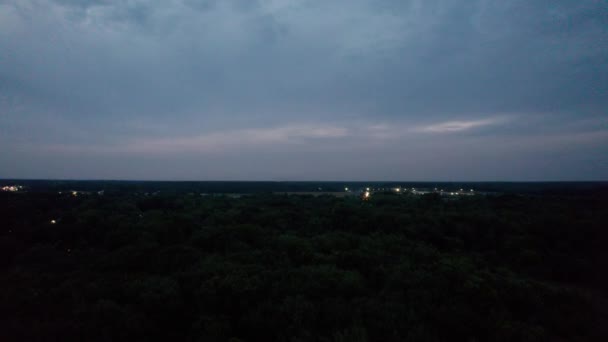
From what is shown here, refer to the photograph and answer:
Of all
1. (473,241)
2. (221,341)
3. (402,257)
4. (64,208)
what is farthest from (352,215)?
(64,208)

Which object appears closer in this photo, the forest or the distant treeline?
the forest

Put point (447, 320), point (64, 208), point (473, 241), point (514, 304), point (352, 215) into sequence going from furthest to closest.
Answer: point (64, 208)
point (352, 215)
point (473, 241)
point (514, 304)
point (447, 320)

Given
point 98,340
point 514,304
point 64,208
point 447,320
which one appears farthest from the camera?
point 64,208

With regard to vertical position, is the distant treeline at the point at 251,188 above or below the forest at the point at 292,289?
above

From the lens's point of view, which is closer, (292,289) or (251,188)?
(292,289)

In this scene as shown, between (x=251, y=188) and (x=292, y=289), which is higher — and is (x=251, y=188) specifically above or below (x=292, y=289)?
above

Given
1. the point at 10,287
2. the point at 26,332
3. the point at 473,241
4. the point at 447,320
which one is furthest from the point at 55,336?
the point at 473,241

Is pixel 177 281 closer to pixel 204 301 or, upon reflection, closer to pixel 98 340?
pixel 204 301

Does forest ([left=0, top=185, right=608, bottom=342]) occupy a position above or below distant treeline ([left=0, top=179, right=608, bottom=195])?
below

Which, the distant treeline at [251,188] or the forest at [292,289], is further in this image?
the distant treeline at [251,188]

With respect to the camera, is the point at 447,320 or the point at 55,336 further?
the point at 447,320
